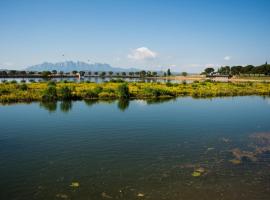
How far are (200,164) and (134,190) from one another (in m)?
4.82

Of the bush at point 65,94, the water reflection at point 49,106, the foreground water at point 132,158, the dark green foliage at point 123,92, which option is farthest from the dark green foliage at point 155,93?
the foreground water at point 132,158

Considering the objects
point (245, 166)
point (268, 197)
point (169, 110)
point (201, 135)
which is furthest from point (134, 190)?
point (169, 110)

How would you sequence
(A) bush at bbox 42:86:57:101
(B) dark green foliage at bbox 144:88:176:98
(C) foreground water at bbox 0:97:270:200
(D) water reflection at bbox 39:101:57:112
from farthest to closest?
(B) dark green foliage at bbox 144:88:176:98, (A) bush at bbox 42:86:57:101, (D) water reflection at bbox 39:101:57:112, (C) foreground water at bbox 0:97:270:200

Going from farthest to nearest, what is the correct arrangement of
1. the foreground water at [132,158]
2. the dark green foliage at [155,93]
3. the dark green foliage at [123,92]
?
the dark green foliage at [155,93] → the dark green foliage at [123,92] → the foreground water at [132,158]

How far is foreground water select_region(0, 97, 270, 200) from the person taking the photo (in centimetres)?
1236

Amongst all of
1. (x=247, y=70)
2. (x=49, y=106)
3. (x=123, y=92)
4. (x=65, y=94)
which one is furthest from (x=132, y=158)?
(x=247, y=70)

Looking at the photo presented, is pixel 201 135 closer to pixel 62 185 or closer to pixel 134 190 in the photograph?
pixel 134 190

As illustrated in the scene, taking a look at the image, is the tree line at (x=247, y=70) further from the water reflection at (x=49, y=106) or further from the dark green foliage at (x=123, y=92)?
the water reflection at (x=49, y=106)

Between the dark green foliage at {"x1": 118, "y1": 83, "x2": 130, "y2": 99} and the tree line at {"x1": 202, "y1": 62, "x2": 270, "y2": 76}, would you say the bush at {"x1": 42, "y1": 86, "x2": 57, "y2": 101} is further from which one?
the tree line at {"x1": 202, "y1": 62, "x2": 270, "y2": 76}

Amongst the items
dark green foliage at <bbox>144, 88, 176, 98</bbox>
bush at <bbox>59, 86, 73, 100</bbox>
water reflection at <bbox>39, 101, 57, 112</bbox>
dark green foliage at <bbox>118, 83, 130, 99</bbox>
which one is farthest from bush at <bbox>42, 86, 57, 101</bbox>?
dark green foliage at <bbox>144, 88, 176, 98</bbox>

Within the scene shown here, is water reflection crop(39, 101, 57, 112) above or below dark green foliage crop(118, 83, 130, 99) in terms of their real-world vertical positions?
below

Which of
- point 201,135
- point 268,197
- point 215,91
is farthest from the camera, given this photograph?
point 215,91

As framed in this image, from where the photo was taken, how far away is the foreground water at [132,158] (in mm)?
12359

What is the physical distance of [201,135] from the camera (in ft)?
72.2
